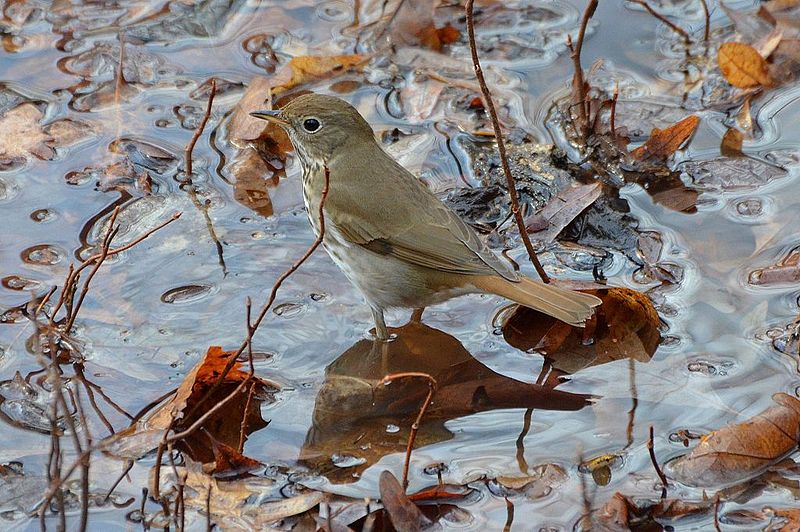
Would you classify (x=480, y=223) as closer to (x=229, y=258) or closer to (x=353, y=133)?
(x=353, y=133)

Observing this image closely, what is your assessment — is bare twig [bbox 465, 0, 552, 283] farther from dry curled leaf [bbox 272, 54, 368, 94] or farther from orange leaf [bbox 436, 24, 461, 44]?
orange leaf [bbox 436, 24, 461, 44]

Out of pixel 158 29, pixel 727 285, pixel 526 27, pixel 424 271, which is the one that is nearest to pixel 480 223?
pixel 424 271

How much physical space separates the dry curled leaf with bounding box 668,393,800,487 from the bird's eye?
296cm

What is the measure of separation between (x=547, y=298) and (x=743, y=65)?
10.5 feet

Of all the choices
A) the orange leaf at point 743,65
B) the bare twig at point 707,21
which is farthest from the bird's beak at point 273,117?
the bare twig at point 707,21

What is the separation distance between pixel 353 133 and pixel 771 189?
2677 millimetres

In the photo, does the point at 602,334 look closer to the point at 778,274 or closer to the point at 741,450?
the point at 778,274

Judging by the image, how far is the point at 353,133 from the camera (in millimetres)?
6809

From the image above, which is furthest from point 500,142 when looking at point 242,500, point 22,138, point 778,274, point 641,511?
point 22,138

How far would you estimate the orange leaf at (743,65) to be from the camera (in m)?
8.07

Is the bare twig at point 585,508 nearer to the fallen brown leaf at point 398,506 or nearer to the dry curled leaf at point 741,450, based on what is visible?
the dry curled leaf at point 741,450

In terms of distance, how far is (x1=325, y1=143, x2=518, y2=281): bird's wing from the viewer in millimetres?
6199

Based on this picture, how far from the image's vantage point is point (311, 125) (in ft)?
22.3

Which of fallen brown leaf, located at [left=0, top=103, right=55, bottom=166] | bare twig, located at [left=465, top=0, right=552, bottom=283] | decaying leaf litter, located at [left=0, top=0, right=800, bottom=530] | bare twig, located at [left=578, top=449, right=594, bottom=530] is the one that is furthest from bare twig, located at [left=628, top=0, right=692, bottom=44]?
bare twig, located at [left=578, top=449, right=594, bottom=530]
